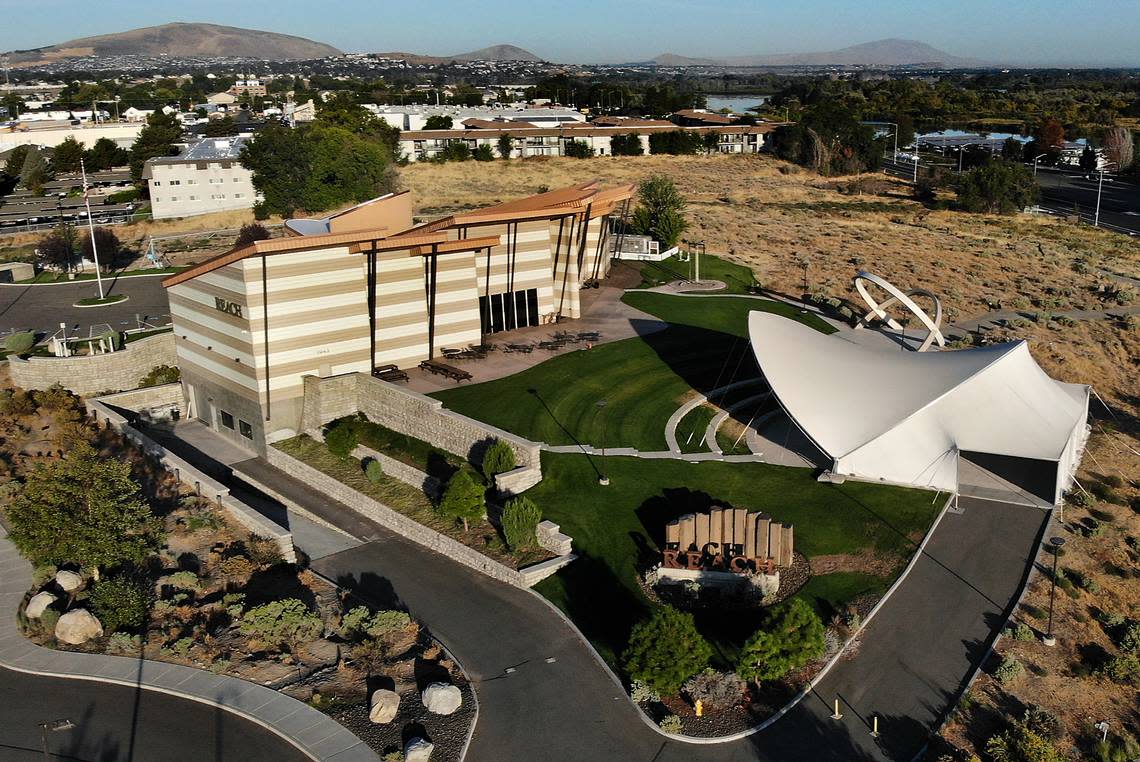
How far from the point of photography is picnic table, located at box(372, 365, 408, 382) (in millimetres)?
44156

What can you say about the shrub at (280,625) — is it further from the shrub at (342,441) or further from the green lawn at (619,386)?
the green lawn at (619,386)

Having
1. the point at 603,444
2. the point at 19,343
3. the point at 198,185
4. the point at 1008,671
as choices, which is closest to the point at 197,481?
the point at 603,444

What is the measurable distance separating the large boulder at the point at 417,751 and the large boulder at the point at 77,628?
11.4 m

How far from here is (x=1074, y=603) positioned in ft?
91.1

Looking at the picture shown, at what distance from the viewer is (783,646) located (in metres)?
24.0

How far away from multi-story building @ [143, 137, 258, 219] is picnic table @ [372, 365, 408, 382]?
60.8 metres

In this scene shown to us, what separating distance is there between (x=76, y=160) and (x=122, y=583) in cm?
12074

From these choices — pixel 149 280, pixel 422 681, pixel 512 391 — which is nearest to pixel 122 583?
pixel 422 681

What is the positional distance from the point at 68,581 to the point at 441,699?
1436 cm

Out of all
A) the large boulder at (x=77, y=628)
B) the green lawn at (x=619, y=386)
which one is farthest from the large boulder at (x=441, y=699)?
the green lawn at (x=619, y=386)

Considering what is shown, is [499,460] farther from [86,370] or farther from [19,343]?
[19,343]

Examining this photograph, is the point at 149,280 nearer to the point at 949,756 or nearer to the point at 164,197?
the point at 164,197

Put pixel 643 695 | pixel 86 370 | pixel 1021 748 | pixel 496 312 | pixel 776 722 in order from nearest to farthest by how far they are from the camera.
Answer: pixel 1021 748
pixel 776 722
pixel 643 695
pixel 86 370
pixel 496 312

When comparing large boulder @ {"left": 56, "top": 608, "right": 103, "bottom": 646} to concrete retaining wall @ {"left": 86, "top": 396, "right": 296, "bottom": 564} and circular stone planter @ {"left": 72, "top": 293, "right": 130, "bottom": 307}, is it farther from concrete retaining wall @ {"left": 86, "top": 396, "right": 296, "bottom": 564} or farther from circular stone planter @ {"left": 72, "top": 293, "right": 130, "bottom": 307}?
circular stone planter @ {"left": 72, "top": 293, "right": 130, "bottom": 307}
